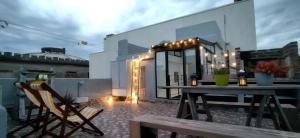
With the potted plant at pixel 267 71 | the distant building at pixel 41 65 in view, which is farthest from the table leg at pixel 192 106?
the distant building at pixel 41 65

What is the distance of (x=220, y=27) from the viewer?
871cm

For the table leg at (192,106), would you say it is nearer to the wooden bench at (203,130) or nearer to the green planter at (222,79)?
the green planter at (222,79)

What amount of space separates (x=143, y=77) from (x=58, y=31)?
1252cm

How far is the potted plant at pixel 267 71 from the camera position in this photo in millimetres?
2076

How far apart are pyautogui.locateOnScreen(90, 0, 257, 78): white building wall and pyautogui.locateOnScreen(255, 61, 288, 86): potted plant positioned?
254 inches

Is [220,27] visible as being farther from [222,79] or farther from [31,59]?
[31,59]

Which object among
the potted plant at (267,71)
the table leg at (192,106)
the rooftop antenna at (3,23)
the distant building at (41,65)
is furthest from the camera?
the distant building at (41,65)

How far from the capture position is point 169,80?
6.70 meters

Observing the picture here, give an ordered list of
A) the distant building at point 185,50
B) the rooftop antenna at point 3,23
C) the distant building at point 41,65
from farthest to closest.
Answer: the distant building at point 41,65 < the rooftop antenna at point 3,23 < the distant building at point 185,50

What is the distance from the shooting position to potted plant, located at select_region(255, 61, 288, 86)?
2076mm

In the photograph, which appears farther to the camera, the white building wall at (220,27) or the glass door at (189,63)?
the white building wall at (220,27)

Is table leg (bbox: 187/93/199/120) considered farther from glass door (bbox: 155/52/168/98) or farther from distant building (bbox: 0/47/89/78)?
distant building (bbox: 0/47/89/78)

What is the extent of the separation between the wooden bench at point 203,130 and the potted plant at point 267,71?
39.5 inches

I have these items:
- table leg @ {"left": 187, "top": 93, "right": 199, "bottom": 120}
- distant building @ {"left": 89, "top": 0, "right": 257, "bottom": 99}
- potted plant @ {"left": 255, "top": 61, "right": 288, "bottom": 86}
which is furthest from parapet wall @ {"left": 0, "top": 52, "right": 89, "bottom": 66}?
potted plant @ {"left": 255, "top": 61, "right": 288, "bottom": 86}
